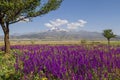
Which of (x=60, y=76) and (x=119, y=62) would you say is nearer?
(x=60, y=76)

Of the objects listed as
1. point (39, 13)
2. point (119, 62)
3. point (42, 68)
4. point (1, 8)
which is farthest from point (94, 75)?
point (39, 13)

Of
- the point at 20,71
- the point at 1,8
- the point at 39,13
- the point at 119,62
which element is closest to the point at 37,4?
the point at 39,13

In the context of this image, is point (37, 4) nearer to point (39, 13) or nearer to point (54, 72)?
point (39, 13)

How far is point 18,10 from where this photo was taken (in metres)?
25.2

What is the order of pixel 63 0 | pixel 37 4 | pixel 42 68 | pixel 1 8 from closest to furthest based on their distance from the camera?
pixel 42 68
pixel 1 8
pixel 37 4
pixel 63 0

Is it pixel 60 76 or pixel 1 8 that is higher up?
pixel 1 8

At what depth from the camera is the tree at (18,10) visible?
78.1 feet

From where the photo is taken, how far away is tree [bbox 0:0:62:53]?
Result: 78.1 ft

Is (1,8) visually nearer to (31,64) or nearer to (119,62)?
(31,64)

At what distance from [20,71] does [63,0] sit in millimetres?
20384

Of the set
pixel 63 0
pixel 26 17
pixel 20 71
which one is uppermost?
pixel 63 0

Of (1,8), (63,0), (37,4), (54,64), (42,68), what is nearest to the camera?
(54,64)

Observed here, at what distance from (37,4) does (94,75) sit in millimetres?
20118

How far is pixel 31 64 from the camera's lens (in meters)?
8.46
